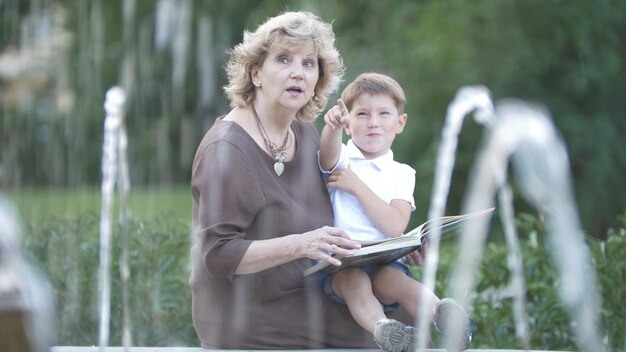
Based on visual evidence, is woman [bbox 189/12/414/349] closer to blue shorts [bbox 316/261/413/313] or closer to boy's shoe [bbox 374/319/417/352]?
blue shorts [bbox 316/261/413/313]

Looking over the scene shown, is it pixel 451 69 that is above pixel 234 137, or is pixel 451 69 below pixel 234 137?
above

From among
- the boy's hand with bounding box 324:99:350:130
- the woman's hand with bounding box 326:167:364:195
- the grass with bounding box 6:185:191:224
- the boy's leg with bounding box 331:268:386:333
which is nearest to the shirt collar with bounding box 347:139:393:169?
the woman's hand with bounding box 326:167:364:195

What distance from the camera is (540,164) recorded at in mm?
2891

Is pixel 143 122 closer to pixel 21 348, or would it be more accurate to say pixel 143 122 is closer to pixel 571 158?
pixel 571 158

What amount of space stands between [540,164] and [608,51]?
824 centimetres

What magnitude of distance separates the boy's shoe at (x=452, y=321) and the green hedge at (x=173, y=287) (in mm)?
1361

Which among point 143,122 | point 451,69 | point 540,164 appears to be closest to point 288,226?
point 540,164

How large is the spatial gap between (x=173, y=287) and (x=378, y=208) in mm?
1678

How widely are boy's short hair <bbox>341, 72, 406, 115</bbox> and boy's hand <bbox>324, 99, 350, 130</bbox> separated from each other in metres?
0.23

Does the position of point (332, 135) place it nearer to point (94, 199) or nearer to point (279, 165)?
point (279, 165)

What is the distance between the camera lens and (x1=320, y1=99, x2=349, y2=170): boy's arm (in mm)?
3615

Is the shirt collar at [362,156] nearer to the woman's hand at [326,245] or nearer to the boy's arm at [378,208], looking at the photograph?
the boy's arm at [378,208]

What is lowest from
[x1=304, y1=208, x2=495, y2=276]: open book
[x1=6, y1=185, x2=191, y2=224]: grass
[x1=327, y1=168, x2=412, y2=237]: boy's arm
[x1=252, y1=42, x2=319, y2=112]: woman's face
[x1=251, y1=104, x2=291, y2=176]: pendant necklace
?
[x1=304, y1=208, x2=495, y2=276]: open book

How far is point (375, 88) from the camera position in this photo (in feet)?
12.6
